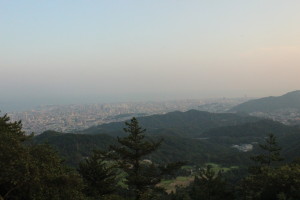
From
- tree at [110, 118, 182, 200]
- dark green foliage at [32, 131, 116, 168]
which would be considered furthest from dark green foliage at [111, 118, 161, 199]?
dark green foliage at [32, 131, 116, 168]

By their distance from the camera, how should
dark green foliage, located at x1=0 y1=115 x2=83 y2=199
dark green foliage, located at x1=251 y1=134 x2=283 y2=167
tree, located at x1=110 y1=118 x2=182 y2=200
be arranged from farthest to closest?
dark green foliage, located at x1=251 y1=134 x2=283 y2=167, tree, located at x1=110 y1=118 x2=182 y2=200, dark green foliage, located at x1=0 y1=115 x2=83 y2=199

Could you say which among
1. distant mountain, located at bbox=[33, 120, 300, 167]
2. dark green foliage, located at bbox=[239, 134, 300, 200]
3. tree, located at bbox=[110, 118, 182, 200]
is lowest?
distant mountain, located at bbox=[33, 120, 300, 167]

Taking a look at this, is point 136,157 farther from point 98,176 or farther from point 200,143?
point 200,143

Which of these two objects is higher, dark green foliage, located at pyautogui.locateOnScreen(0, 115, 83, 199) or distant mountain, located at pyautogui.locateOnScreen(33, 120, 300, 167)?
dark green foliage, located at pyautogui.locateOnScreen(0, 115, 83, 199)

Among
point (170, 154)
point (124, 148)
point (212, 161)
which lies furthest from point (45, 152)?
point (170, 154)

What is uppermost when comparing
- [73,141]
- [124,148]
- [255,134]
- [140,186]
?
[124,148]

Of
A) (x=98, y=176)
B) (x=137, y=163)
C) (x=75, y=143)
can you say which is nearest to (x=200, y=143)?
(x=75, y=143)

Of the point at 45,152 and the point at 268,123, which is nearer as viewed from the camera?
the point at 45,152

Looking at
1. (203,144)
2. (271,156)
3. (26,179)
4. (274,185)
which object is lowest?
(203,144)

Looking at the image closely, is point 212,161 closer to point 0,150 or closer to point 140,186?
point 140,186

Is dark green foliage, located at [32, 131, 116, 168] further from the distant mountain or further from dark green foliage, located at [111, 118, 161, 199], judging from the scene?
dark green foliage, located at [111, 118, 161, 199]

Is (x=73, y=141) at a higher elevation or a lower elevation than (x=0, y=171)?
lower
